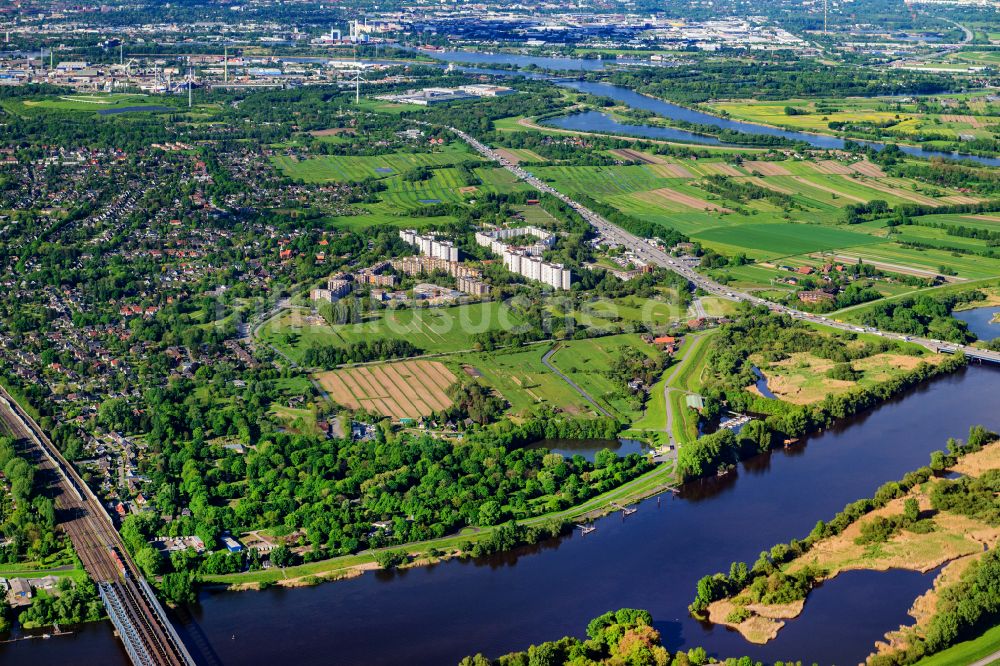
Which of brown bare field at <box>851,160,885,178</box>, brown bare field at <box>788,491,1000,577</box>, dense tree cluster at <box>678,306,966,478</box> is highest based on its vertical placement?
brown bare field at <box>851,160,885,178</box>

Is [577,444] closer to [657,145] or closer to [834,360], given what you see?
[834,360]

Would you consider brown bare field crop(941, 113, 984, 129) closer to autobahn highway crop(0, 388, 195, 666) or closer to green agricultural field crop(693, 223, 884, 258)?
green agricultural field crop(693, 223, 884, 258)

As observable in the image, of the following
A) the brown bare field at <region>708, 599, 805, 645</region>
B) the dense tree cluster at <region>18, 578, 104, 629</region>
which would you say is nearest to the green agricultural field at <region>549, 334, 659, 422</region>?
the brown bare field at <region>708, 599, 805, 645</region>

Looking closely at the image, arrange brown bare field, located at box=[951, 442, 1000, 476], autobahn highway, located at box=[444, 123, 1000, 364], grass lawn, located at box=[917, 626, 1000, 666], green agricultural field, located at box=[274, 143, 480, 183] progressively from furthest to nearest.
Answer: green agricultural field, located at box=[274, 143, 480, 183], autobahn highway, located at box=[444, 123, 1000, 364], brown bare field, located at box=[951, 442, 1000, 476], grass lawn, located at box=[917, 626, 1000, 666]

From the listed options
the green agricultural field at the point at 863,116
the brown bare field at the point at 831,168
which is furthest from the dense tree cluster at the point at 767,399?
the green agricultural field at the point at 863,116

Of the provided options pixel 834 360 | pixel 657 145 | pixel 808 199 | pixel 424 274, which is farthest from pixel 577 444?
pixel 657 145

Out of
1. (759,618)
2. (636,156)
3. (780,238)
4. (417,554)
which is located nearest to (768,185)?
(636,156)
